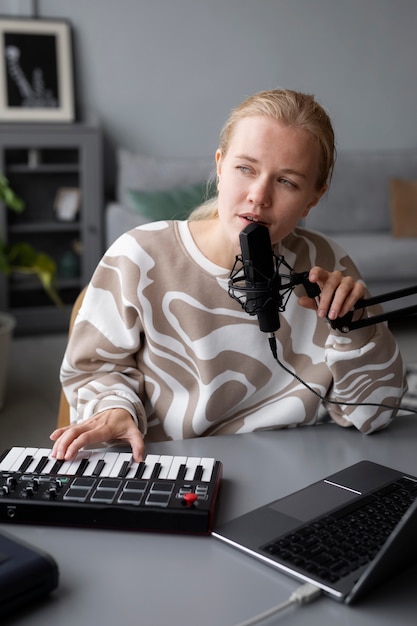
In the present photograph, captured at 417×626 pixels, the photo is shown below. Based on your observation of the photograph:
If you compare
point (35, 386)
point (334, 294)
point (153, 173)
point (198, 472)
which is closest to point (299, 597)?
point (198, 472)

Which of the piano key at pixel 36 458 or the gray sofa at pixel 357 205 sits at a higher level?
the piano key at pixel 36 458

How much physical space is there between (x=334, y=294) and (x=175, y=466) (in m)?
0.32

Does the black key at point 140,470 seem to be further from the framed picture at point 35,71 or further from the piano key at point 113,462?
the framed picture at point 35,71

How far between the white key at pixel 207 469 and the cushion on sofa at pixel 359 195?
3750 millimetres

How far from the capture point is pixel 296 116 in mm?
1201

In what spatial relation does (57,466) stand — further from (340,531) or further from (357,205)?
(357,205)

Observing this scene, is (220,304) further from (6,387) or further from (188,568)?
(6,387)

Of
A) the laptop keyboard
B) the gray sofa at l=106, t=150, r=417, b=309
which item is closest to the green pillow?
the gray sofa at l=106, t=150, r=417, b=309

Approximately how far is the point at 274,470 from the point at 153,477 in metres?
0.20

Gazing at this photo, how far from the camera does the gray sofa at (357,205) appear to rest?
421 centimetres

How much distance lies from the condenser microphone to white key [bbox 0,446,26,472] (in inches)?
13.5

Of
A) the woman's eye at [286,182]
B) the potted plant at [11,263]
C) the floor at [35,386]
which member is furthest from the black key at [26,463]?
the potted plant at [11,263]

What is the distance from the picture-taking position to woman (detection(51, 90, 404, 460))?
4.05 ft

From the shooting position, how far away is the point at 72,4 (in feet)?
14.7
